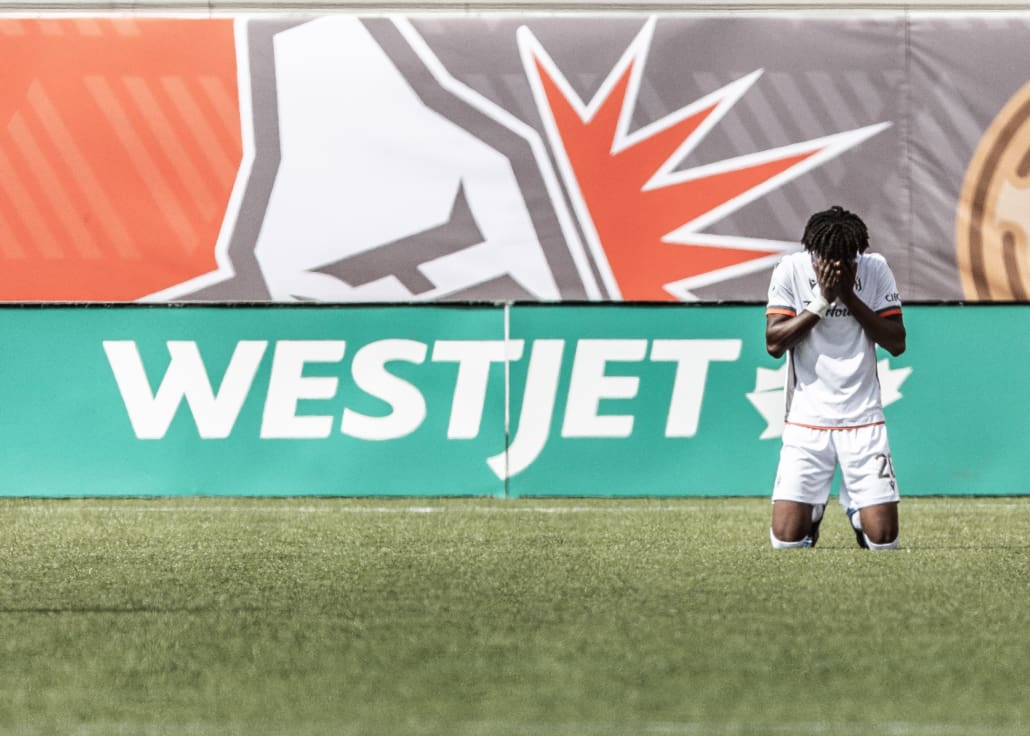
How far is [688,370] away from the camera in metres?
10.9

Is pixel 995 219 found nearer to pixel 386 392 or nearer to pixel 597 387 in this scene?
pixel 597 387

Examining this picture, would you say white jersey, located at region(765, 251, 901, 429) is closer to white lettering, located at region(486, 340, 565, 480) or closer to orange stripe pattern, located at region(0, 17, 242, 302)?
white lettering, located at region(486, 340, 565, 480)

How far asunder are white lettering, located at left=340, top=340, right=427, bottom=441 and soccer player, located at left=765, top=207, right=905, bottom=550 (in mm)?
3899

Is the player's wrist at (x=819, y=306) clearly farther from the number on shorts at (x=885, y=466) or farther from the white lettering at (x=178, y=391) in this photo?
the white lettering at (x=178, y=391)

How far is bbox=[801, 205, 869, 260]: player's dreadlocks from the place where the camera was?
7.06 m

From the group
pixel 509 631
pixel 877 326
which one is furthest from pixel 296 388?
pixel 509 631

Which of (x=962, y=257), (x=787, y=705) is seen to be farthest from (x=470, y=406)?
(x=787, y=705)

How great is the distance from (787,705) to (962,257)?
1133 cm

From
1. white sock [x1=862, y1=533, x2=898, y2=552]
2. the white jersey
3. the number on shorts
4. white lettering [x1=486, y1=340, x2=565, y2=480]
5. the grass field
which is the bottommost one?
the grass field

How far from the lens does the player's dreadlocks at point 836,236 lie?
278 inches

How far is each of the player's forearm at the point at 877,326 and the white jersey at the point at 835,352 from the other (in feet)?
0.20

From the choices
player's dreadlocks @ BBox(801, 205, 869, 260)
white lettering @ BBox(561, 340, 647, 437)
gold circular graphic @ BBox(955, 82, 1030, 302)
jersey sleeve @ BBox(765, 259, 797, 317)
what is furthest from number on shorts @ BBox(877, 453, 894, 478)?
gold circular graphic @ BBox(955, 82, 1030, 302)

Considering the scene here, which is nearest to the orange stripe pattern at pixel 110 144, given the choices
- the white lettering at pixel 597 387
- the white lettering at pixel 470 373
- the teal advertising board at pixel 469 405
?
the teal advertising board at pixel 469 405

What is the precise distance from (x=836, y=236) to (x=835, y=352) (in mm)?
502
